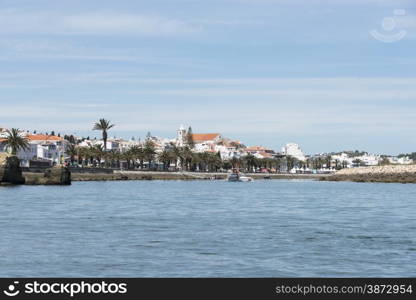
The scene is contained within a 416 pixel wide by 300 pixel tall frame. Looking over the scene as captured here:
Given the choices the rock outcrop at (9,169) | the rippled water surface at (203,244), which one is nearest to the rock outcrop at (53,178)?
the rock outcrop at (9,169)

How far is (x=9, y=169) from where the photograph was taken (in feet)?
457

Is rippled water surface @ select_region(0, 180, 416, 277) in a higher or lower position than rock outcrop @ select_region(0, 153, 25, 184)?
lower

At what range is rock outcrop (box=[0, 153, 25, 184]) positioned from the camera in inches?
5413

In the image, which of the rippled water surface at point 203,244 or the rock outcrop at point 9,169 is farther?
the rock outcrop at point 9,169

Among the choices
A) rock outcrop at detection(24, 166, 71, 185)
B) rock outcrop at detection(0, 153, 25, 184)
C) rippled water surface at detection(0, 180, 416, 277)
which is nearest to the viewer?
rippled water surface at detection(0, 180, 416, 277)

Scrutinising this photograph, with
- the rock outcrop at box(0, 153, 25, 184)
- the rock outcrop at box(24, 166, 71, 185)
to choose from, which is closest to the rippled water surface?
the rock outcrop at box(0, 153, 25, 184)

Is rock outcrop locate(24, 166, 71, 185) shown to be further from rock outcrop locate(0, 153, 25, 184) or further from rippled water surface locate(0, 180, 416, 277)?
rippled water surface locate(0, 180, 416, 277)

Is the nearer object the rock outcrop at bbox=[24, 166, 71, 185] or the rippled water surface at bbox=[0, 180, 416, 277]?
the rippled water surface at bbox=[0, 180, 416, 277]

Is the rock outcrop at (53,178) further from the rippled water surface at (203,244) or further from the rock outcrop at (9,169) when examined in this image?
the rippled water surface at (203,244)

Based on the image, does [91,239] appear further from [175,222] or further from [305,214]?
[305,214]

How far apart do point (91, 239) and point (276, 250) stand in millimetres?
11357

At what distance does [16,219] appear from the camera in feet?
196

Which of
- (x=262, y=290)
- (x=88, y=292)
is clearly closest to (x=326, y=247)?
(x=262, y=290)

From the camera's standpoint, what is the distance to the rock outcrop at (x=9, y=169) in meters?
138
